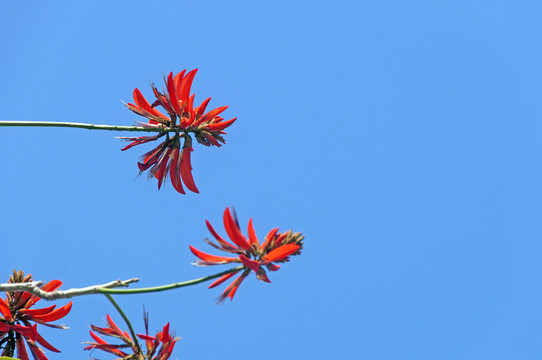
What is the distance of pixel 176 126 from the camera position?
14.1ft

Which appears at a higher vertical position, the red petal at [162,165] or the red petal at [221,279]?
the red petal at [162,165]

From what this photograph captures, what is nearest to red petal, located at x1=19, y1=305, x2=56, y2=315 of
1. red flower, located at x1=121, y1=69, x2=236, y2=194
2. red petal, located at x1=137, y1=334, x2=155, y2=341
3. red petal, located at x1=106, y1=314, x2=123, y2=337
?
red petal, located at x1=106, y1=314, x2=123, y2=337

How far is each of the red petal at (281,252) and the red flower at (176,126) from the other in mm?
1573

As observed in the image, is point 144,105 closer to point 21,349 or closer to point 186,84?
point 186,84

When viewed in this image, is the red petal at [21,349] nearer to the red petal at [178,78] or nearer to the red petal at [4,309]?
the red petal at [4,309]

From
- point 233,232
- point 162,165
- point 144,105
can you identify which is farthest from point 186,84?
point 233,232

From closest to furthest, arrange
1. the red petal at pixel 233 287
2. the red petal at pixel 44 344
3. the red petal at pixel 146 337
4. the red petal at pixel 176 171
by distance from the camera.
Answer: the red petal at pixel 233 287, the red petal at pixel 146 337, the red petal at pixel 44 344, the red petal at pixel 176 171

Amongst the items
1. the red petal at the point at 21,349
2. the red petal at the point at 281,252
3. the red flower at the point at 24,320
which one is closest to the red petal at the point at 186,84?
the red flower at the point at 24,320

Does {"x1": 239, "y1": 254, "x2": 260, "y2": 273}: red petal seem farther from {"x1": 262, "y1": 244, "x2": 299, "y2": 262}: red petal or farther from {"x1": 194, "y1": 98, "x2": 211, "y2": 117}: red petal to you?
{"x1": 194, "y1": 98, "x2": 211, "y2": 117}: red petal

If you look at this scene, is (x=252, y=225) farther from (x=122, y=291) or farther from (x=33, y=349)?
(x=33, y=349)

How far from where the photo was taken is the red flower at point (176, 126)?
4273 mm

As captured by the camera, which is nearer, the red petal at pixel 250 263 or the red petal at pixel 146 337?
the red petal at pixel 250 263

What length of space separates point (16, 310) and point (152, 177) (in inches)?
49.9

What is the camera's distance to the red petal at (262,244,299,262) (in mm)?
2902
